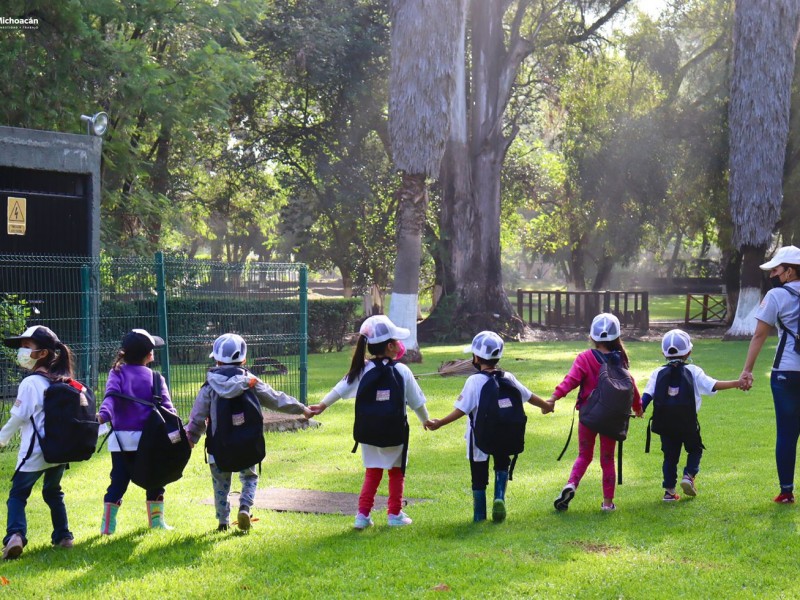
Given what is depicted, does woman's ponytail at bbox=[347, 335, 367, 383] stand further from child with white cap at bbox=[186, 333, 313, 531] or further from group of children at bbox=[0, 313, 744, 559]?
child with white cap at bbox=[186, 333, 313, 531]

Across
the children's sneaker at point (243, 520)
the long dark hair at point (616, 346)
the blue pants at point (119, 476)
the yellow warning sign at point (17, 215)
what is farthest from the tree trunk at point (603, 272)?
the blue pants at point (119, 476)

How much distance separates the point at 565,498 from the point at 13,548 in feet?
12.7

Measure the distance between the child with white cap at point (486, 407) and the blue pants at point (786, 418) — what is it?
1.95m

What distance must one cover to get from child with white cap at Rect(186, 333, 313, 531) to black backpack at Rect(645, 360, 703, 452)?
9.37ft

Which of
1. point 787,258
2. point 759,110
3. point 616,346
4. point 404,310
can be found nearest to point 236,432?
point 616,346

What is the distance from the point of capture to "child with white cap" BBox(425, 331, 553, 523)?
7129mm

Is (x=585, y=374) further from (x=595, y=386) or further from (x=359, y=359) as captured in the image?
(x=359, y=359)

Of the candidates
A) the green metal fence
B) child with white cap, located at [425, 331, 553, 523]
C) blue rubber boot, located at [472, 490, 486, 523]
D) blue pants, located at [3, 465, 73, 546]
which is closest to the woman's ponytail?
child with white cap, located at [425, 331, 553, 523]

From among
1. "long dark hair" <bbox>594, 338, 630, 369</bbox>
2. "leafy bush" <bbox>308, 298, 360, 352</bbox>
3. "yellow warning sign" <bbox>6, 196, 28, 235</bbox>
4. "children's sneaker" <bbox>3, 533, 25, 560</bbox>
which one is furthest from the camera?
"leafy bush" <bbox>308, 298, 360, 352</bbox>

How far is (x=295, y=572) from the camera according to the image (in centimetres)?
589

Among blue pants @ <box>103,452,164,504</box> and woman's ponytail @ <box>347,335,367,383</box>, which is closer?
blue pants @ <box>103,452,164,504</box>

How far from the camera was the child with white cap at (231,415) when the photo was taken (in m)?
6.77

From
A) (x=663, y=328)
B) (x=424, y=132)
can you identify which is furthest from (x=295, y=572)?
(x=663, y=328)

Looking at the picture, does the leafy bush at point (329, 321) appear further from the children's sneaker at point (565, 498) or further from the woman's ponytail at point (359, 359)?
the woman's ponytail at point (359, 359)
